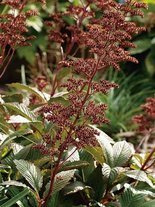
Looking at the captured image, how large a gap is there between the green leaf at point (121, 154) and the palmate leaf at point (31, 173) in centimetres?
45

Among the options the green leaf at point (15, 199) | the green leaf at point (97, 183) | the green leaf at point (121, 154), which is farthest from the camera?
the green leaf at point (121, 154)

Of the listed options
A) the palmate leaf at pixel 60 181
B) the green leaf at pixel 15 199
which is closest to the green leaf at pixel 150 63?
A: the palmate leaf at pixel 60 181

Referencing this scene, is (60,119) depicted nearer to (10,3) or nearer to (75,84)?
(75,84)

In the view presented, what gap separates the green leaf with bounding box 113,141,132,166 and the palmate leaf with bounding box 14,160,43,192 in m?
0.45

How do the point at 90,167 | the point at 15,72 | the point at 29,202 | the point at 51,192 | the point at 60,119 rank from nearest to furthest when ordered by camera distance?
the point at 60,119
the point at 51,192
the point at 29,202
the point at 90,167
the point at 15,72

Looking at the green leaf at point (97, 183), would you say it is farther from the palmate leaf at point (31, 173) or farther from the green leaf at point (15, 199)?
the green leaf at point (15, 199)

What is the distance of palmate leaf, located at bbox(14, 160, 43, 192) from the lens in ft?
7.02

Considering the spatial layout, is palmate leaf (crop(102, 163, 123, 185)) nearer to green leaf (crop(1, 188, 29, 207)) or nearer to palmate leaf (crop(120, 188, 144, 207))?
palmate leaf (crop(120, 188, 144, 207))

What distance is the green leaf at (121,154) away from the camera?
8.21ft

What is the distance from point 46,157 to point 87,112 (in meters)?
0.37

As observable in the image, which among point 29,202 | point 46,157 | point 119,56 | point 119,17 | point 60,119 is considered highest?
point 119,17

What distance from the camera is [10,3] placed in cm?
239

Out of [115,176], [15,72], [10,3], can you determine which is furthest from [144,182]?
[15,72]

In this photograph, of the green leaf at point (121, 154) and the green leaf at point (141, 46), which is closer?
the green leaf at point (121, 154)
